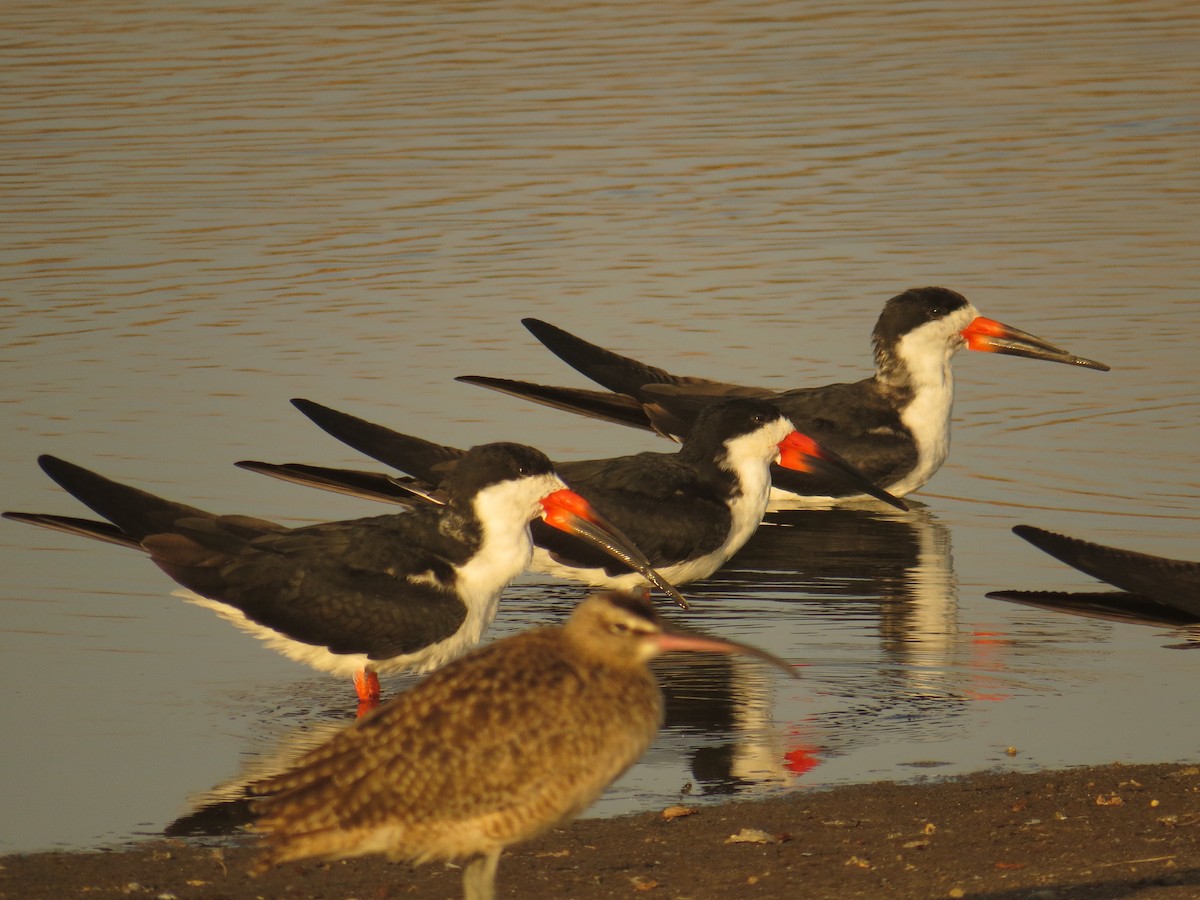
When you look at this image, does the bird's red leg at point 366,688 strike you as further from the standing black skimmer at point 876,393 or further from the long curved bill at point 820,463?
the standing black skimmer at point 876,393

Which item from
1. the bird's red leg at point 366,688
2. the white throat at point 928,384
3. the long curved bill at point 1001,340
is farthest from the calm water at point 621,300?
the long curved bill at point 1001,340

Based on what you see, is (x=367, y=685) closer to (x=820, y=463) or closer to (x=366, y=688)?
(x=366, y=688)

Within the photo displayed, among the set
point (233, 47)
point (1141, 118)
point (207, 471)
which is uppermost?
point (233, 47)

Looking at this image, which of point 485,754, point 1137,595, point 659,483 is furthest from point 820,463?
point 485,754

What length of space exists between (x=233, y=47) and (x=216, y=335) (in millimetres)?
11835

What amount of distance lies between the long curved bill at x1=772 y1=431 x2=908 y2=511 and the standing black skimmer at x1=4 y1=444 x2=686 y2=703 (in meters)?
2.02

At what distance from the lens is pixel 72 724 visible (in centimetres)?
754

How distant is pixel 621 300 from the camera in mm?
14125

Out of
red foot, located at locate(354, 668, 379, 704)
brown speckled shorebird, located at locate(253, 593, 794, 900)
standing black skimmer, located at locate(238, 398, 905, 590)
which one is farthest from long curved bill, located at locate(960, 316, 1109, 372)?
brown speckled shorebird, located at locate(253, 593, 794, 900)

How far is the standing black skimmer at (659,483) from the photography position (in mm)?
9094

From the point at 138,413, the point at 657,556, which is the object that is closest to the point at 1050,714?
the point at 657,556

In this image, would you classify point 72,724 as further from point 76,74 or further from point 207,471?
point 76,74

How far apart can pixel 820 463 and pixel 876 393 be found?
5.12ft

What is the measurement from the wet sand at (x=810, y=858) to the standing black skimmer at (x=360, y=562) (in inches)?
51.1
